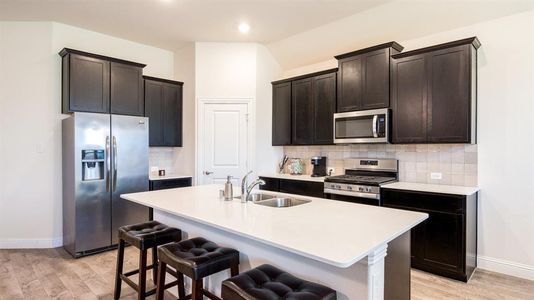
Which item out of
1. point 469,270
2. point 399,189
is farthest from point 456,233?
point 399,189

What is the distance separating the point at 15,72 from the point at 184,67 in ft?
7.25

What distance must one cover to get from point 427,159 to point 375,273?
8.49 ft

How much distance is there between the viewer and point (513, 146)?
3027mm

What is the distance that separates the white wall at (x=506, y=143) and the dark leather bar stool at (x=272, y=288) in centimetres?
268

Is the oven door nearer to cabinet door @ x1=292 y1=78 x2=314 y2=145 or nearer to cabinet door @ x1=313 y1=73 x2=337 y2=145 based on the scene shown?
cabinet door @ x1=313 y1=73 x2=337 y2=145

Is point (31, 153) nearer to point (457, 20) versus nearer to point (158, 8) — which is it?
point (158, 8)

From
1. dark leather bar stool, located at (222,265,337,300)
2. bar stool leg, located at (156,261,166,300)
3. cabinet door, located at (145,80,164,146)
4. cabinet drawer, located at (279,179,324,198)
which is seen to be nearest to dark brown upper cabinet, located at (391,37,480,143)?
cabinet drawer, located at (279,179,324,198)

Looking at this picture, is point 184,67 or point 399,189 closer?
point 399,189

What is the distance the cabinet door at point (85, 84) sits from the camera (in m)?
3.73

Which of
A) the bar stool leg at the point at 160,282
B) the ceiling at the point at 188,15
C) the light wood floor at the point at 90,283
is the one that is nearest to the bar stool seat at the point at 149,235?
the bar stool leg at the point at 160,282

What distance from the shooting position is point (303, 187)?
416 centimetres

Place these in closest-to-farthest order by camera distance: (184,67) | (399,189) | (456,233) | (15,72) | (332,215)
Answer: (332,215)
(456,233)
(399,189)
(15,72)
(184,67)

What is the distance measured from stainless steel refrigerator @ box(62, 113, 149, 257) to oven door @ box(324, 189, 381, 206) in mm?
2543

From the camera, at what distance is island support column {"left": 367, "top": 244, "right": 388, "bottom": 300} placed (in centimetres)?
142
